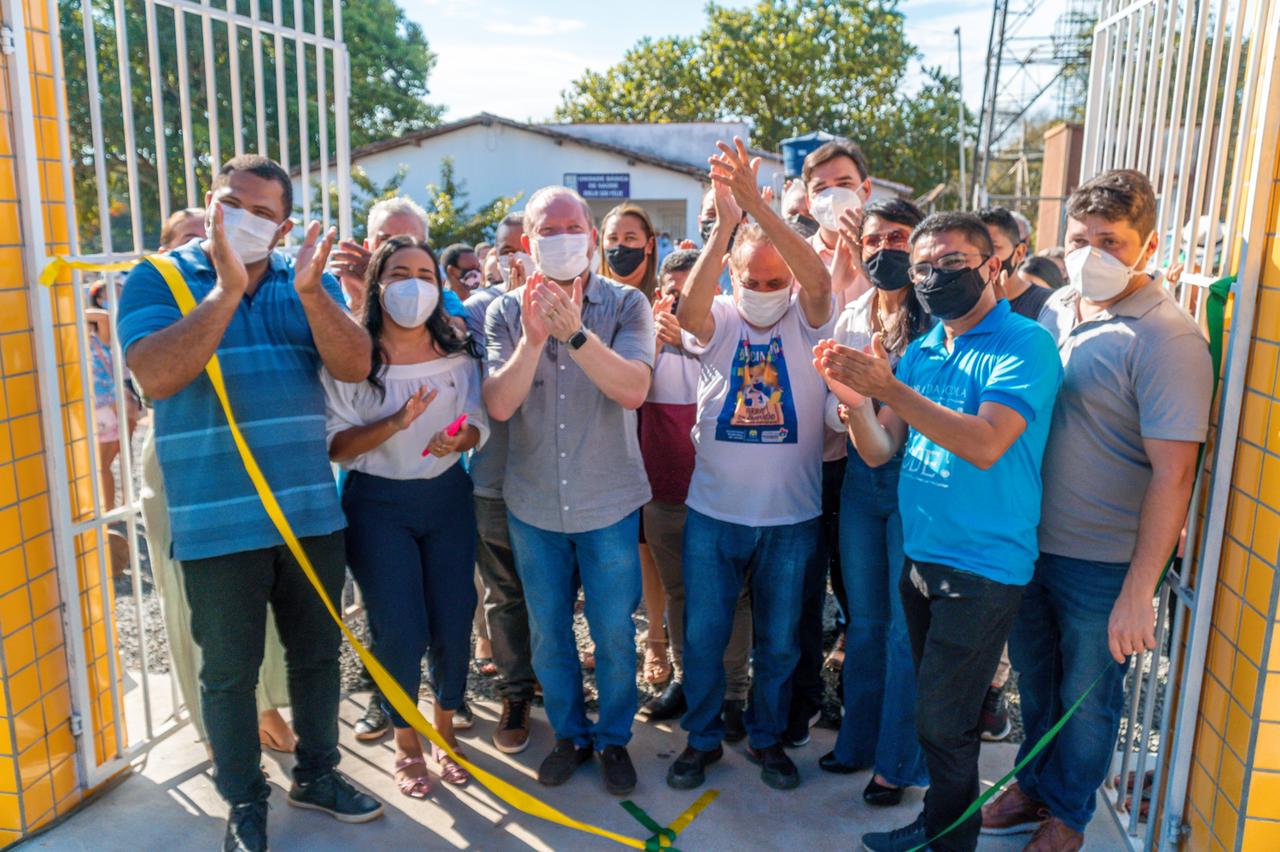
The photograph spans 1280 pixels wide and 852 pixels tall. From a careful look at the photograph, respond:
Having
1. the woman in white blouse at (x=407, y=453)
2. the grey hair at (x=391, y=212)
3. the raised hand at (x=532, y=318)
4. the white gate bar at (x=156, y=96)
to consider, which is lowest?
the woman in white blouse at (x=407, y=453)

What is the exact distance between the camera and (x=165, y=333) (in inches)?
100.0

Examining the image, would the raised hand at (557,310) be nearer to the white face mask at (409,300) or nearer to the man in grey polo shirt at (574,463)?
the man in grey polo shirt at (574,463)

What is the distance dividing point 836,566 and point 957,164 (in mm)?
30659

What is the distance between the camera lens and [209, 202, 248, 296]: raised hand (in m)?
2.54


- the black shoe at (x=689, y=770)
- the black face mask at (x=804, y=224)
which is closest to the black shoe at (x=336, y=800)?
the black shoe at (x=689, y=770)

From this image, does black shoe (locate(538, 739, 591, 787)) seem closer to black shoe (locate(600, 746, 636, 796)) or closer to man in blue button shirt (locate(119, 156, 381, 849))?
black shoe (locate(600, 746, 636, 796))

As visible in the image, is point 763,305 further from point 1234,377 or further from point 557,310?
point 1234,377

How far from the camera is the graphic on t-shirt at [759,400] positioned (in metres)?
3.20

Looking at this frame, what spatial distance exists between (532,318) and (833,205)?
1639mm

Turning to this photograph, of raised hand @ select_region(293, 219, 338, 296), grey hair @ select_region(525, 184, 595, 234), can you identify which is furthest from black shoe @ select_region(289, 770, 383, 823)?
grey hair @ select_region(525, 184, 595, 234)

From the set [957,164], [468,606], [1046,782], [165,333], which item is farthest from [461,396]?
[957,164]

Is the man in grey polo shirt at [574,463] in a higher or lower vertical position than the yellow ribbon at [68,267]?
lower

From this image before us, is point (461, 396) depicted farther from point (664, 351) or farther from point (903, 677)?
point (903, 677)

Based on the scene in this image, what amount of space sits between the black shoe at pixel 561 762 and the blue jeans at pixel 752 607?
42 cm
